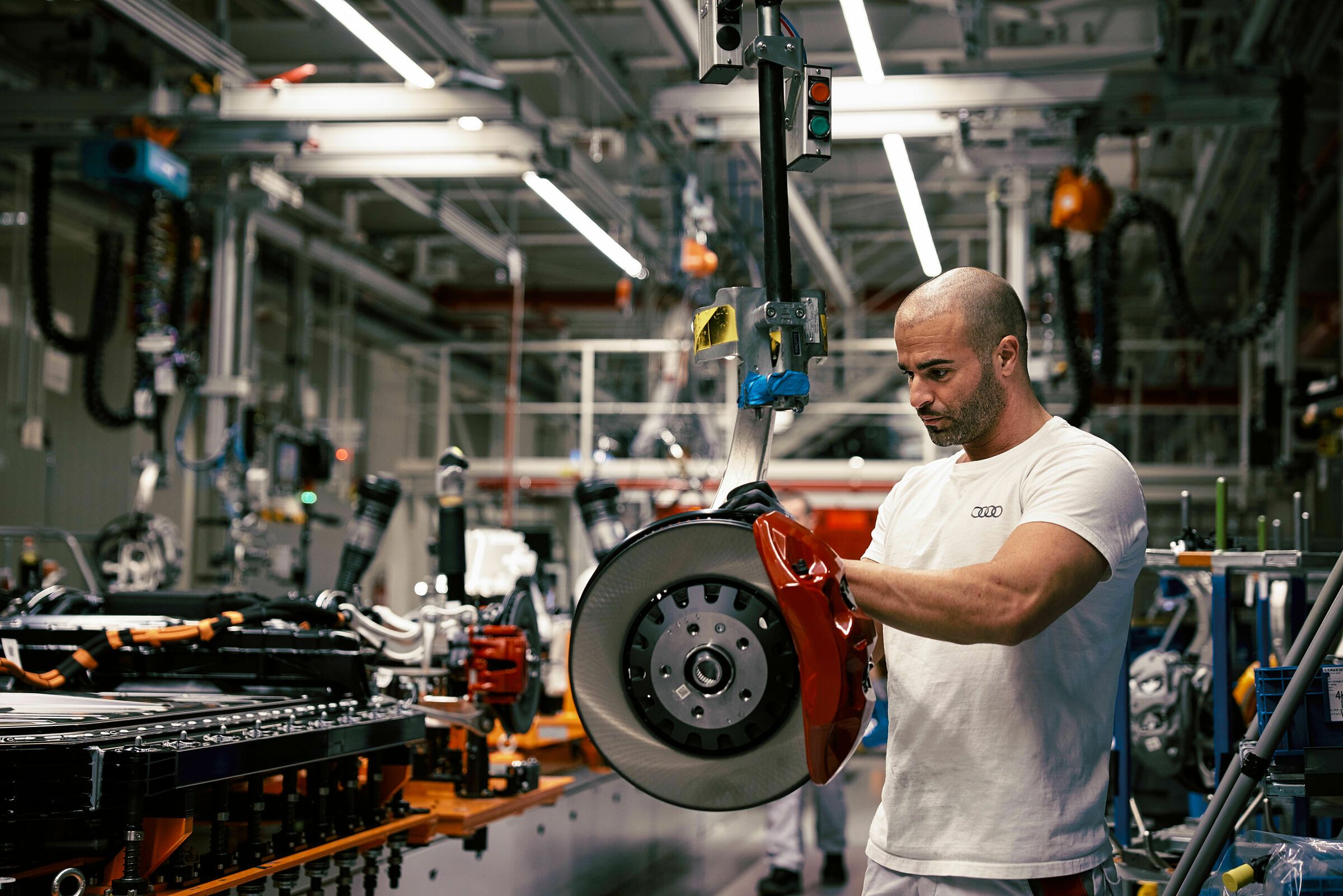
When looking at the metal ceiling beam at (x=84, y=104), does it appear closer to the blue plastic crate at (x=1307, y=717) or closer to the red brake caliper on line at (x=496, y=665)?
the red brake caliper on line at (x=496, y=665)

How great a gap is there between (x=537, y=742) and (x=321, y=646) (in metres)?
1.97

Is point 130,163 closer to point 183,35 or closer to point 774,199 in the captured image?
point 183,35

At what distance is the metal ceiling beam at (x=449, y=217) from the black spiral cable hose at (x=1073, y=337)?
385 centimetres

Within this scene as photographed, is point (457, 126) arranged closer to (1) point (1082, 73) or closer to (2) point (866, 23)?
(2) point (866, 23)

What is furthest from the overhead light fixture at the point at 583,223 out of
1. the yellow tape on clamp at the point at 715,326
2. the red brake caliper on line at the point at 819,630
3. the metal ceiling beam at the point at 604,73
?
the red brake caliper on line at the point at 819,630

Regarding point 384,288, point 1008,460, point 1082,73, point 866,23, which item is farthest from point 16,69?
point 1008,460

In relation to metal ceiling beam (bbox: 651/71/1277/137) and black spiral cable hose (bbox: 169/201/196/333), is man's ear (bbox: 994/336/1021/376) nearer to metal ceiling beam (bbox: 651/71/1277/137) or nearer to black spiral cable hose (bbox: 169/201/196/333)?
metal ceiling beam (bbox: 651/71/1277/137)

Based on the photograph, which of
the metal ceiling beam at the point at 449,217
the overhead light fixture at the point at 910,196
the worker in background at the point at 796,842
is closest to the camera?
the worker in background at the point at 796,842

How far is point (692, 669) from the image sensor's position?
5.75ft

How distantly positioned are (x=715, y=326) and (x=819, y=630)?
1.81ft

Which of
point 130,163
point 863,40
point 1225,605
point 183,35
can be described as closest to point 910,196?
point 863,40

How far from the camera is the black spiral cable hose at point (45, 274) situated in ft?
24.0

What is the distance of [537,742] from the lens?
16.2 ft

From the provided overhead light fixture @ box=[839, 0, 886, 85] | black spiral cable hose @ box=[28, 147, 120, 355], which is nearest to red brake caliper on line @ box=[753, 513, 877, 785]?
overhead light fixture @ box=[839, 0, 886, 85]
